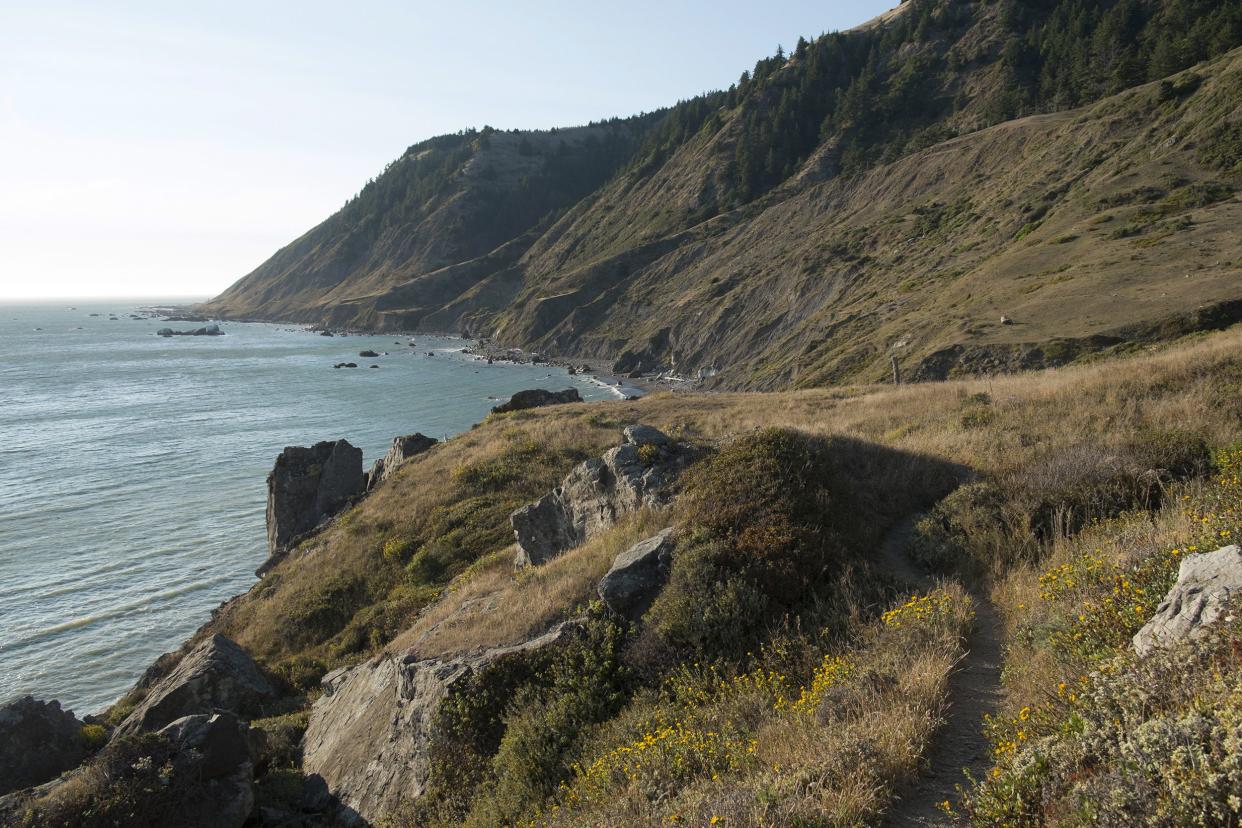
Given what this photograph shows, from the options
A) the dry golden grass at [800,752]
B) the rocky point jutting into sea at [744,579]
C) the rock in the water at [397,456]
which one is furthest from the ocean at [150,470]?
the dry golden grass at [800,752]

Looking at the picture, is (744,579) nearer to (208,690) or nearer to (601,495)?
(601,495)

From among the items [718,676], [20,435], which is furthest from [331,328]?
[718,676]

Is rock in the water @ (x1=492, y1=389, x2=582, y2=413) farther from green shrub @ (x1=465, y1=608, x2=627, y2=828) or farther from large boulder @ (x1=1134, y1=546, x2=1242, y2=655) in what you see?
large boulder @ (x1=1134, y1=546, x2=1242, y2=655)

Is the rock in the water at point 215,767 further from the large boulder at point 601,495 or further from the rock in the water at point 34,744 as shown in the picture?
the large boulder at point 601,495

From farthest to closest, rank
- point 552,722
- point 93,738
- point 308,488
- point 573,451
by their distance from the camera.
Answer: point 308,488 → point 573,451 → point 93,738 → point 552,722

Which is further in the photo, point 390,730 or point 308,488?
point 308,488

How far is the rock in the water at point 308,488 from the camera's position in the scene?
2930cm

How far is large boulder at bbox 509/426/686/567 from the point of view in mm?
12680

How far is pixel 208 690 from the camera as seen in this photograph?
47.5 feet

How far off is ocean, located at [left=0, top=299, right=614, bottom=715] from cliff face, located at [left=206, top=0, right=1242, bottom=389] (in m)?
24.6

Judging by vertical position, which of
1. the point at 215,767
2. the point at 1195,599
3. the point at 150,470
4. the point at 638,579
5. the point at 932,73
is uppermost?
the point at 932,73

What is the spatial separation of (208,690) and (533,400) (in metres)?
26.1

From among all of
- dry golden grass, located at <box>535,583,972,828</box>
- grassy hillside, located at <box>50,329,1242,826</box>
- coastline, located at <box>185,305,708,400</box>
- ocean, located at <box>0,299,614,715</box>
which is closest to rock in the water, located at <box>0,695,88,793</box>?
grassy hillside, located at <box>50,329,1242,826</box>

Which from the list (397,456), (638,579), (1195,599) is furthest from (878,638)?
(397,456)
